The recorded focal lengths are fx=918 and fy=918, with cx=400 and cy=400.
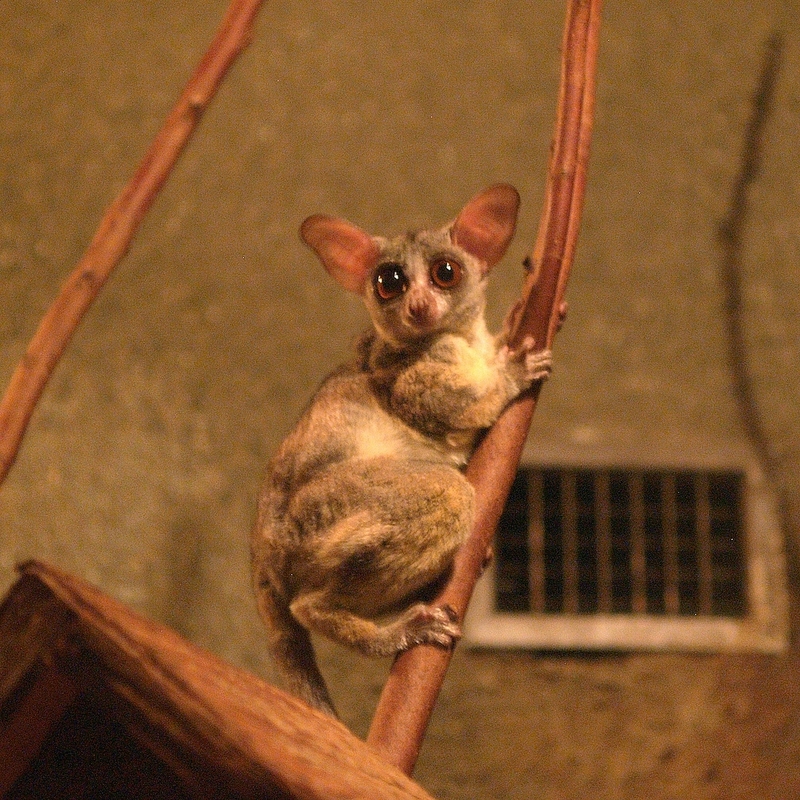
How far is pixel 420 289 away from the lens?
2.26 metres

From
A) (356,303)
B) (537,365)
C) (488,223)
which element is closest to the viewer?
(537,365)

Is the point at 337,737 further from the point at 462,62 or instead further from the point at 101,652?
the point at 462,62

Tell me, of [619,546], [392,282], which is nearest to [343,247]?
[392,282]

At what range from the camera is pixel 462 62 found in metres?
4.20

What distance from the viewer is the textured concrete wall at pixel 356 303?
3811mm

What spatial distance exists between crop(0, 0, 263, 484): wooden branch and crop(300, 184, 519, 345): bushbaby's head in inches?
17.6

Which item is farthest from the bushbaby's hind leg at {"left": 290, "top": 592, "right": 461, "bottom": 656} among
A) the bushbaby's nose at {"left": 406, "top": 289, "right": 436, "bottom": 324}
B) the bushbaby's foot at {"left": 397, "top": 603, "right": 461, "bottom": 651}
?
the bushbaby's nose at {"left": 406, "top": 289, "right": 436, "bottom": 324}

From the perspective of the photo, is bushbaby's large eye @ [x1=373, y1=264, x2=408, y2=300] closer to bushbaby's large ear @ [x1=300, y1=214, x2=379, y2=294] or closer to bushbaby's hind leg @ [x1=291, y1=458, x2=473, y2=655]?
bushbaby's large ear @ [x1=300, y1=214, x2=379, y2=294]

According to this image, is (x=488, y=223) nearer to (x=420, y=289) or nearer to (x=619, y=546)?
(x=420, y=289)

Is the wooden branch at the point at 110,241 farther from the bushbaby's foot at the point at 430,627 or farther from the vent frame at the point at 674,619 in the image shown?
the vent frame at the point at 674,619

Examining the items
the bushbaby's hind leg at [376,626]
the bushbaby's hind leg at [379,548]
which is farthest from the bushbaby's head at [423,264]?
the bushbaby's hind leg at [376,626]

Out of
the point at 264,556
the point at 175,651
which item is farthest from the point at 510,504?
the point at 175,651

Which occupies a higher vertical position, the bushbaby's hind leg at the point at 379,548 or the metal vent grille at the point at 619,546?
the bushbaby's hind leg at the point at 379,548

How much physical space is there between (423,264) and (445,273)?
62mm
